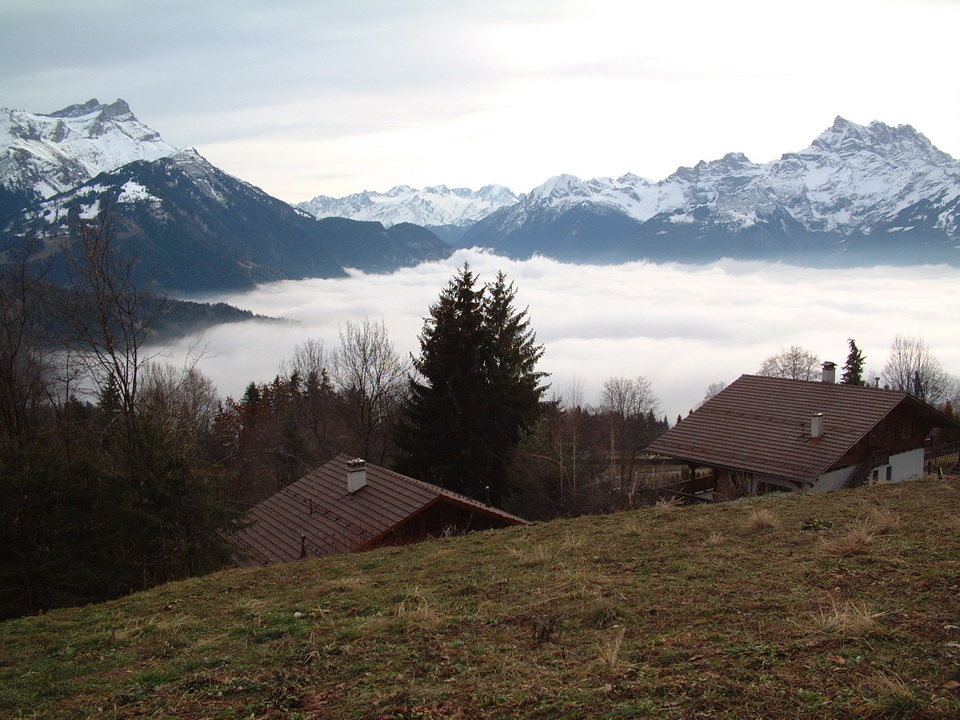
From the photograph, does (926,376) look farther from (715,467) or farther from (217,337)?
(217,337)

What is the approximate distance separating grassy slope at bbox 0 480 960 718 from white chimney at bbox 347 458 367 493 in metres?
9.49

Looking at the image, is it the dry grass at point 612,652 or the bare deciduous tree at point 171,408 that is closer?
the dry grass at point 612,652

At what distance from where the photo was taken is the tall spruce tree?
2900 cm

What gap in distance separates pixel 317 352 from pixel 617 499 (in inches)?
1312

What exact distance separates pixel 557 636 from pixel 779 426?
70.7 feet

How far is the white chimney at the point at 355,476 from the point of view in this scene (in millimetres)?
19484

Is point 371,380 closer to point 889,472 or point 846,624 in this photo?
point 889,472

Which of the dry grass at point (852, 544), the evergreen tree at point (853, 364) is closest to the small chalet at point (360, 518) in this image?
the dry grass at point (852, 544)

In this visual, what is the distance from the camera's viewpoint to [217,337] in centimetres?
15500

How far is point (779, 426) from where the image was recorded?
82.5ft

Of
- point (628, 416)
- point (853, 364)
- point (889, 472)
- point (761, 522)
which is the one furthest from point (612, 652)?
point (853, 364)

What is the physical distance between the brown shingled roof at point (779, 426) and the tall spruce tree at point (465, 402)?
665cm

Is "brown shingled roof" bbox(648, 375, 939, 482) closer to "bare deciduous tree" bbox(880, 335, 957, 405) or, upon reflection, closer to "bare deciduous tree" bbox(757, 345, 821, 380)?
"bare deciduous tree" bbox(757, 345, 821, 380)

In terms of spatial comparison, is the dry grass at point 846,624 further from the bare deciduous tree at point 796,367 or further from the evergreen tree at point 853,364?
the bare deciduous tree at point 796,367
